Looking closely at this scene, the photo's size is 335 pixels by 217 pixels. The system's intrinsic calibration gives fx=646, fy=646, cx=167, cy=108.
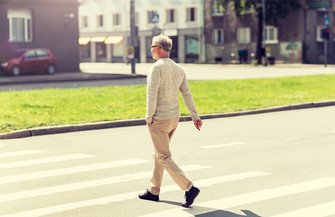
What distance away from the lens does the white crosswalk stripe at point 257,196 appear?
6.77 metres

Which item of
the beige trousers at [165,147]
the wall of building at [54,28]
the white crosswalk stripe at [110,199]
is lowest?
the white crosswalk stripe at [110,199]

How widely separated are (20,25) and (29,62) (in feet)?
10.4

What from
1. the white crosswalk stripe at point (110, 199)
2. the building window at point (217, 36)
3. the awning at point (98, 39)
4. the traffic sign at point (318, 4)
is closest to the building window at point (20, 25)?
the traffic sign at point (318, 4)

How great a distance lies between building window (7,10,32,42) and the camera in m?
40.4

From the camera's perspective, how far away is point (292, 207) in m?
6.88

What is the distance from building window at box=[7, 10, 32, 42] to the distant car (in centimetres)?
183

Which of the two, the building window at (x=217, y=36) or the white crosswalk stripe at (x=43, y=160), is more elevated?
the building window at (x=217, y=36)

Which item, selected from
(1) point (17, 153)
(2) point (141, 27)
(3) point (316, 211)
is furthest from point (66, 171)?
(2) point (141, 27)

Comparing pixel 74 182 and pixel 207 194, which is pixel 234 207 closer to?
pixel 207 194

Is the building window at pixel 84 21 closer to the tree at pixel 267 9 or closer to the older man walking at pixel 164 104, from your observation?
the tree at pixel 267 9

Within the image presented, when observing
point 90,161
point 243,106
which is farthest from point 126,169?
point 243,106

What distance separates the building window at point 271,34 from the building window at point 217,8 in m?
5.13

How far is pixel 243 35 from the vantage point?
66375mm

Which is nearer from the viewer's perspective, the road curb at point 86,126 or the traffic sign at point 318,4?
the road curb at point 86,126
